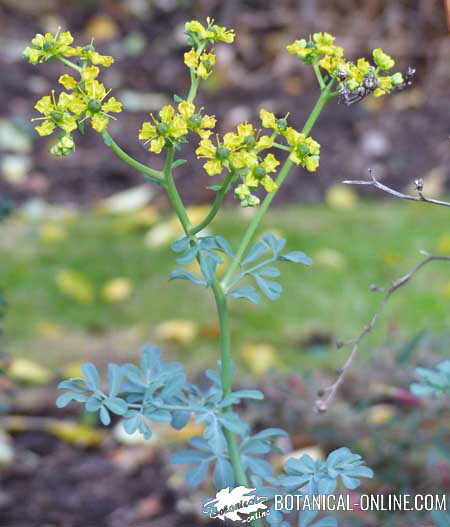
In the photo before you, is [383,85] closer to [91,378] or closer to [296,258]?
[296,258]

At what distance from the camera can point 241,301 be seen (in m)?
2.99

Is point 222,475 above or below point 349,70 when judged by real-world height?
below

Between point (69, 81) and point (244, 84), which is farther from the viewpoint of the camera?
point (244, 84)

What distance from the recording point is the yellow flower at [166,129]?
3.66 ft

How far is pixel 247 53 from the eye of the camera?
5.14 m

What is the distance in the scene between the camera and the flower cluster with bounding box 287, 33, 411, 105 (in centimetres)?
120

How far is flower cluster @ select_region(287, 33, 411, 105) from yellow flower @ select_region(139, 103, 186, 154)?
21cm

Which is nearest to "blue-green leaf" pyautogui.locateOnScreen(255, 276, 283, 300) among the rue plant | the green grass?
the rue plant

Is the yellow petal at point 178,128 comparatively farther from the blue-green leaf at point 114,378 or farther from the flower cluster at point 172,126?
the blue-green leaf at point 114,378

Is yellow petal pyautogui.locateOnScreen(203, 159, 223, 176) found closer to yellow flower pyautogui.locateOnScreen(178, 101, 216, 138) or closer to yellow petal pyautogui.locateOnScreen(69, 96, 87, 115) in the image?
yellow flower pyautogui.locateOnScreen(178, 101, 216, 138)

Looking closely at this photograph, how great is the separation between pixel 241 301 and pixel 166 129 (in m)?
1.91

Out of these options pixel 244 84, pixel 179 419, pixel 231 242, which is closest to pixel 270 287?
pixel 179 419

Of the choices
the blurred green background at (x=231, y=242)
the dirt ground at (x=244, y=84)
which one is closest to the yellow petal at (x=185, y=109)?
the blurred green background at (x=231, y=242)

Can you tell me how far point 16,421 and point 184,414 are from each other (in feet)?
4.12
